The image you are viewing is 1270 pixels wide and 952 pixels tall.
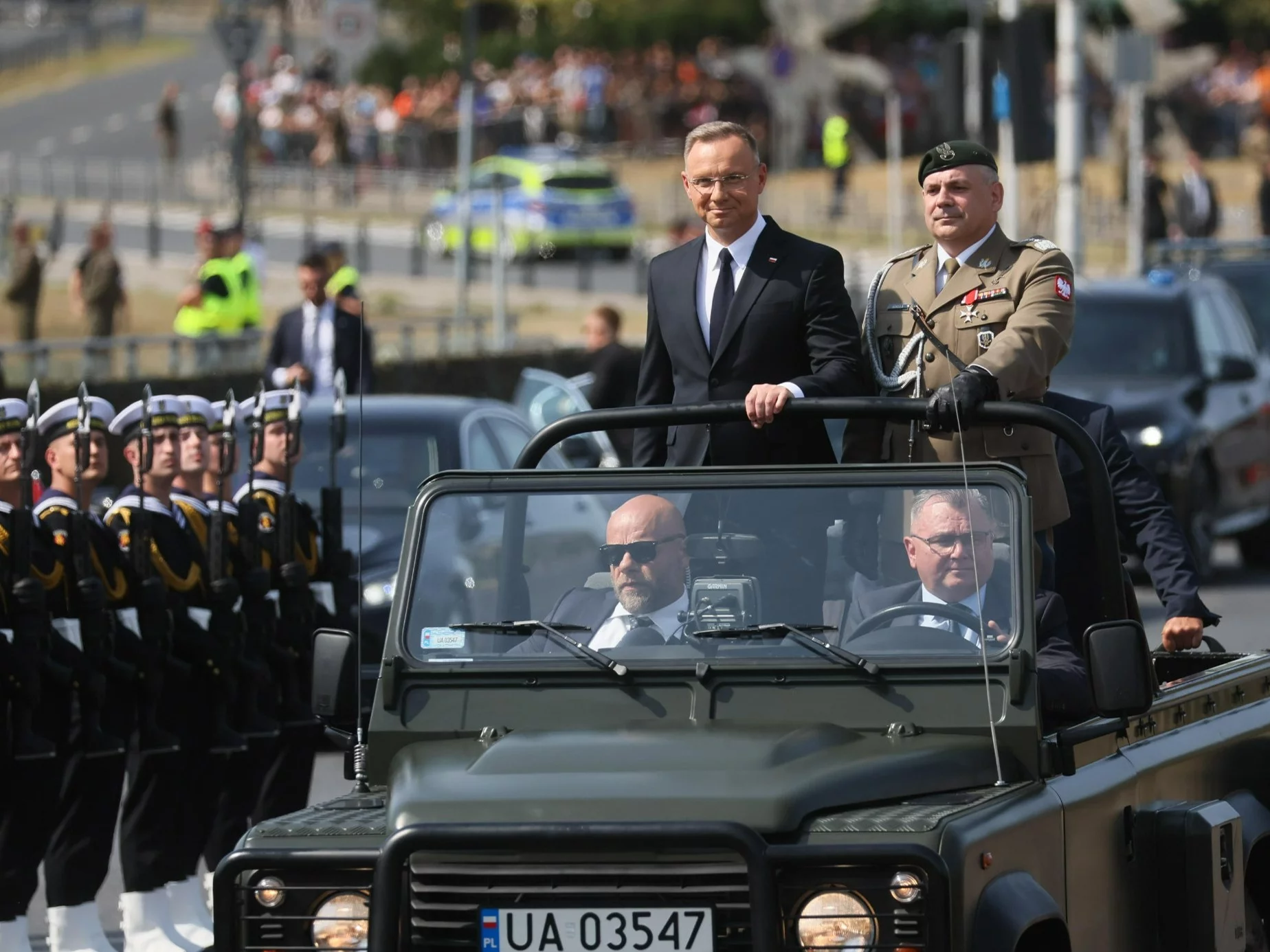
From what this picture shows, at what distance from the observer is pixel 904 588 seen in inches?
226

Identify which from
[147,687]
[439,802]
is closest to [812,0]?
[147,687]

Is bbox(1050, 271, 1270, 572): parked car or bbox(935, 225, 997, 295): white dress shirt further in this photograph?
bbox(1050, 271, 1270, 572): parked car

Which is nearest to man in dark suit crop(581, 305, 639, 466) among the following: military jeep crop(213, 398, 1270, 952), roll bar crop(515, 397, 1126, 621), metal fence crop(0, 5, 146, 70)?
roll bar crop(515, 397, 1126, 621)

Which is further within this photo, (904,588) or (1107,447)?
(1107,447)

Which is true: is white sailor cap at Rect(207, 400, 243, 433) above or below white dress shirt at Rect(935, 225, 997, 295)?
below

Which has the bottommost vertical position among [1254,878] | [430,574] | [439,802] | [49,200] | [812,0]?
[1254,878]

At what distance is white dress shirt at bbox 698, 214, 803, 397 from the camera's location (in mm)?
6895

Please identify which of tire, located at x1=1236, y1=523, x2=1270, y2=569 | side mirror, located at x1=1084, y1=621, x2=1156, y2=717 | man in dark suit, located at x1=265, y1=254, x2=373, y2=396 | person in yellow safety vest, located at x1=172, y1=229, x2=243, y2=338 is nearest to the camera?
side mirror, located at x1=1084, y1=621, x2=1156, y2=717

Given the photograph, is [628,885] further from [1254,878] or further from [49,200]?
[49,200]

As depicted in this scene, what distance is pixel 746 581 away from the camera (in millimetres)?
5742

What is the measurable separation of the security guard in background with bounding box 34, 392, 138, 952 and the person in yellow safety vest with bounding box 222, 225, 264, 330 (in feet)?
39.7

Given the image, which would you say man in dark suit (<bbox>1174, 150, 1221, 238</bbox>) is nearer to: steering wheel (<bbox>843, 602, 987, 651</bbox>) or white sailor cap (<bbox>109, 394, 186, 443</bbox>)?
white sailor cap (<bbox>109, 394, 186, 443</bbox>)

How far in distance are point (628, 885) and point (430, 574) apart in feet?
4.34

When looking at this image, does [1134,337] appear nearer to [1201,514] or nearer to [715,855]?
[1201,514]
